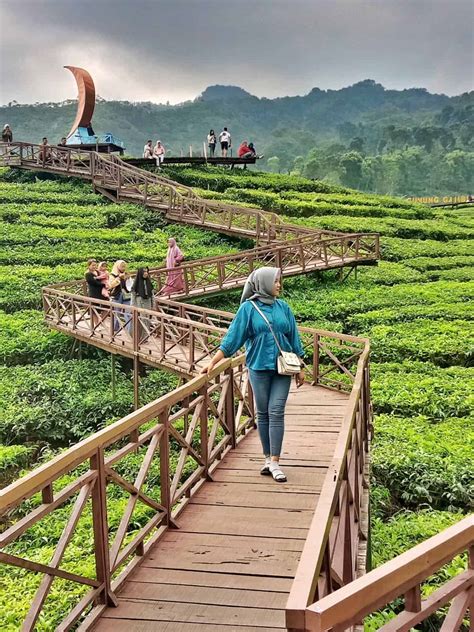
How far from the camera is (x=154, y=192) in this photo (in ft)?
88.3

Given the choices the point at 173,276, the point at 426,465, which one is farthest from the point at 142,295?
the point at 426,465

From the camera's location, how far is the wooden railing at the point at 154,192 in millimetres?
21531

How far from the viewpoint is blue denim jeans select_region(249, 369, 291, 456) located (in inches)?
207

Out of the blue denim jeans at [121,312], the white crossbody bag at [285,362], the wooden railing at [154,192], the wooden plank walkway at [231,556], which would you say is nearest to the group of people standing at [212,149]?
the wooden railing at [154,192]

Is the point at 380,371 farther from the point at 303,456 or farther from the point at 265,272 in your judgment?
the point at 265,272

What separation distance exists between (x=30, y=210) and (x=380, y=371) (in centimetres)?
1857

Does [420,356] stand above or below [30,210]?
below

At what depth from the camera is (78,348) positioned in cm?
1491

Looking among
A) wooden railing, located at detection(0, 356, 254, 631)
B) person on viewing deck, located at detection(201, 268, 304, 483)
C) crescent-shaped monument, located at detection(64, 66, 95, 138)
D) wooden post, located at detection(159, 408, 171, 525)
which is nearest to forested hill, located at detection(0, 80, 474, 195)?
crescent-shaped monument, located at detection(64, 66, 95, 138)

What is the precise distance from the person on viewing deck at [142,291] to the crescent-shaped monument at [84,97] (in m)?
27.3

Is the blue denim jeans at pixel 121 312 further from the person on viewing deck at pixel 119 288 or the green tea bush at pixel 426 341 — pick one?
the green tea bush at pixel 426 341

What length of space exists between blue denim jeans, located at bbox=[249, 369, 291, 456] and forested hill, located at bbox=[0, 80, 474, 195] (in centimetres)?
7841

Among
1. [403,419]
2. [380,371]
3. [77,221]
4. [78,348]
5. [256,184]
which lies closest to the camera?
[403,419]

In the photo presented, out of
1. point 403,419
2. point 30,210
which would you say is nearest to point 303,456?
point 403,419
